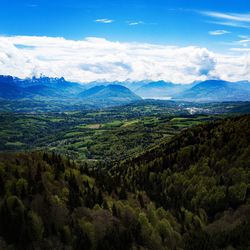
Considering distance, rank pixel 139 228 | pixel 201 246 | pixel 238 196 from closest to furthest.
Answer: pixel 201 246
pixel 139 228
pixel 238 196

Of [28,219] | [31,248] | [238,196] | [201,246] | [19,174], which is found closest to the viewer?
[31,248]

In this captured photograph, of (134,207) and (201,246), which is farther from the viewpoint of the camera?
(134,207)

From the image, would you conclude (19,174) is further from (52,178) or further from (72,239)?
(72,239)

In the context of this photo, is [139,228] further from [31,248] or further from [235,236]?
[31,248]

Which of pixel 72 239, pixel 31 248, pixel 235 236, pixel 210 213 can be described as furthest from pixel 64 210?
pixel 210 213

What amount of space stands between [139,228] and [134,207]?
1291 inches

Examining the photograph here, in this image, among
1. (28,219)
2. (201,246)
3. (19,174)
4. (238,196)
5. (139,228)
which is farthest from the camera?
(238,196)

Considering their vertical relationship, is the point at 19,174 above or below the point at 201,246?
above

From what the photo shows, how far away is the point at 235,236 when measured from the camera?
14462 centimetres

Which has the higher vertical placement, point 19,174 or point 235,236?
point 19,174

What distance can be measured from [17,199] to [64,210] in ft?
62.7

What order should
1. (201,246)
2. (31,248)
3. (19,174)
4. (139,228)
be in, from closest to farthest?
(31,248)
(201,246)
(139,228)
(19,174)

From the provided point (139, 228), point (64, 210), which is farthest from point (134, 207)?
point (64, 210)

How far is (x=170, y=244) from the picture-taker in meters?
155
